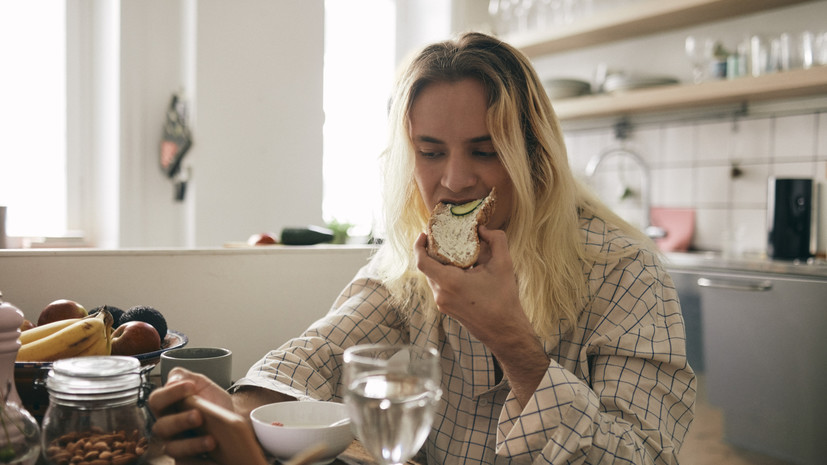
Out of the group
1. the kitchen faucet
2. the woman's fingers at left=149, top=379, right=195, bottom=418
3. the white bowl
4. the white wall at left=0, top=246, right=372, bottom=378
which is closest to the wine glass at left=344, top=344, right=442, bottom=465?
the white bowl

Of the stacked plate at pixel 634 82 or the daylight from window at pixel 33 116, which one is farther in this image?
the stacked plate at pixel 634 82

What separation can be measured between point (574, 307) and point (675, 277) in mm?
1689

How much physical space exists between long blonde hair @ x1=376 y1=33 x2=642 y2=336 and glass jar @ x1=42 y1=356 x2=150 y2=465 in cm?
66

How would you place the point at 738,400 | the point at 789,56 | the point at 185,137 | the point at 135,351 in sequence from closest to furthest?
the point at 135,351 < the point at 738,400 < the point at 789,56 < the point at 185,137

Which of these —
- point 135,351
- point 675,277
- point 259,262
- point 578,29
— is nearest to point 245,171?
point 259,262

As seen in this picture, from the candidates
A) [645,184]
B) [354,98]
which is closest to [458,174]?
[645,184]

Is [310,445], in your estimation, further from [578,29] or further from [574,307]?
[578,29]

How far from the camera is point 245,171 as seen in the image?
3262mm

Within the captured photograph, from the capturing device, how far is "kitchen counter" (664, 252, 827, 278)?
7.36 feet

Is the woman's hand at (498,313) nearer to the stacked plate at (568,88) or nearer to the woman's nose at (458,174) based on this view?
the woman's nose at (458,174)

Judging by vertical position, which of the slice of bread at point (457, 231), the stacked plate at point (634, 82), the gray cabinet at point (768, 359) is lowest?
the gray cabinet at point (768, 359)

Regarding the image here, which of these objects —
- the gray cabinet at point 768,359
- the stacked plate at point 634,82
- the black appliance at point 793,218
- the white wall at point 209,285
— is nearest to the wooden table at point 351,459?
the white wall at point 209,285

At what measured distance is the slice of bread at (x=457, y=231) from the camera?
998 mm

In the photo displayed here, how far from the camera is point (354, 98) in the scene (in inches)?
160
